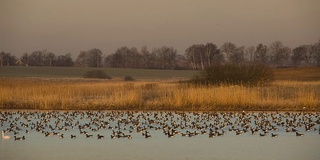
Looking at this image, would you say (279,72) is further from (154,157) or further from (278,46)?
(154,157)

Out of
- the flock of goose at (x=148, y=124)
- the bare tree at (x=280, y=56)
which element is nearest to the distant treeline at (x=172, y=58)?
the bare tree at (x=280, y=56)

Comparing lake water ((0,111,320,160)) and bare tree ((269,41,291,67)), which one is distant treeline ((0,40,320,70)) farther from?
lake water ((0,111,320,160))

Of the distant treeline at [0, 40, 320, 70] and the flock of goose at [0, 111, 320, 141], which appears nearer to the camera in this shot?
the flock of goose at [0, 111, 320, 141]

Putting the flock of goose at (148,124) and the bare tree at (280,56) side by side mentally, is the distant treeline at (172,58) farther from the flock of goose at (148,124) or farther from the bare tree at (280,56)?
the flock of goose at (148,124)

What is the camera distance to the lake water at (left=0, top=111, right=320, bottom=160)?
1358cm

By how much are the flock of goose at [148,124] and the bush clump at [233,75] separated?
12958 millimetres

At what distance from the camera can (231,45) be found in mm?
104812

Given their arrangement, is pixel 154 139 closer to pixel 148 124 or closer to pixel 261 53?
pixel 148 124

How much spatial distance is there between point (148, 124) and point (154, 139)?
339 centimetres

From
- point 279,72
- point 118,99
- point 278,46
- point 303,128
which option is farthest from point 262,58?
point 303,128

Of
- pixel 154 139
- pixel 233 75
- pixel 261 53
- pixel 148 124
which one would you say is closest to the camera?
pixel 154 139

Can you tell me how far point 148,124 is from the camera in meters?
19.4

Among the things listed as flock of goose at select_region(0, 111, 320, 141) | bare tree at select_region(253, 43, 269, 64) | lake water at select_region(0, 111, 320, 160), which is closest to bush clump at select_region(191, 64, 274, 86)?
flock of goose at select_region(0, 111, 320, 141)

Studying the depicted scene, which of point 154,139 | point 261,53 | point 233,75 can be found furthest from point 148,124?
point 261,53
